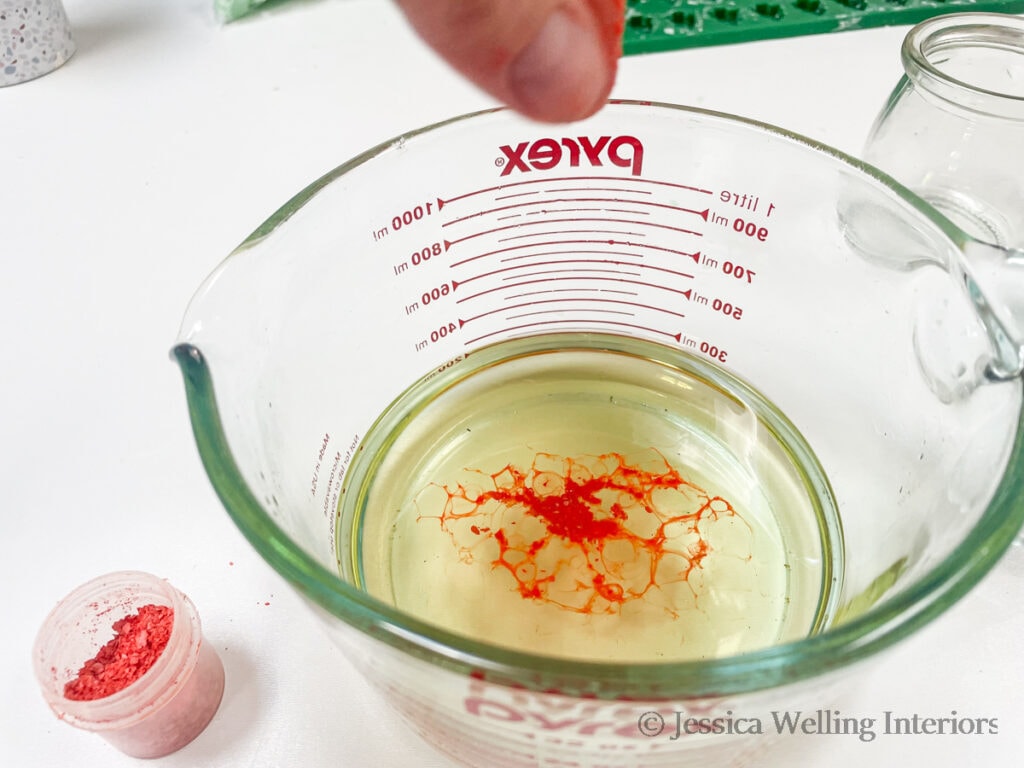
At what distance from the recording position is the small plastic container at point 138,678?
0.46 meters

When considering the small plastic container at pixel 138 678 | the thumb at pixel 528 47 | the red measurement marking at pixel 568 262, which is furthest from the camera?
the red measurement marking at pixel 568 262

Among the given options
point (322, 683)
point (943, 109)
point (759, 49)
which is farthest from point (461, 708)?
point (759, 49)

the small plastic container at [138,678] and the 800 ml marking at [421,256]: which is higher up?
the 800 ml marking at [421,256]

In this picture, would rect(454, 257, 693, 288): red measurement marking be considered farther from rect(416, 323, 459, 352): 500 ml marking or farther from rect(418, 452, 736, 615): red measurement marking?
rect(418, 452, 736, 615): red measurement marking

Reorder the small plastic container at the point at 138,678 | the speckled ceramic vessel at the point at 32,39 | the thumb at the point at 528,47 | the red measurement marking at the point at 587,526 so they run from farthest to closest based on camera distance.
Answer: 1. the speckled ceramic vessel at the point at 32,39
2. the red measurement marking at the point at 587,526
3. the small plastic container at the point at 138,678
4. the thumb at the point at 528,47

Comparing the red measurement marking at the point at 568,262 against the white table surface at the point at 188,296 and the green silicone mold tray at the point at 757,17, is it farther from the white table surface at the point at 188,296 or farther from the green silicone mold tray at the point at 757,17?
the green silicone mold tray at the point at 757,17

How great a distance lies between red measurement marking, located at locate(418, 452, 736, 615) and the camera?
565 mm

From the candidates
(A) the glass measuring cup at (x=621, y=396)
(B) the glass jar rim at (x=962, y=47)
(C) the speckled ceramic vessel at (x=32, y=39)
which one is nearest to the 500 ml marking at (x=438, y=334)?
(A) the glass measuring cup at (x=621, y=396)

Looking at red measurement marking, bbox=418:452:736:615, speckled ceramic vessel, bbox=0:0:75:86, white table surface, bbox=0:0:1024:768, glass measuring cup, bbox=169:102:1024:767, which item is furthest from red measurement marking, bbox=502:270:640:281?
speckled ceramic vessel, bbox=0:0:75:86

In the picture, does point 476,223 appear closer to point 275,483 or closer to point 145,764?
point 275,483

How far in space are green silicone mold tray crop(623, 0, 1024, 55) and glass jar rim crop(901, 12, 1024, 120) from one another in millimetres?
198

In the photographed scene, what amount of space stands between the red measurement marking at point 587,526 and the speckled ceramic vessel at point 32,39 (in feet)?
2.42

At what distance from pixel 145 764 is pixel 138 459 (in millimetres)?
236

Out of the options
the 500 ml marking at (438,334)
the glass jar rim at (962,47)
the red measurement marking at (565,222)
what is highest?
the glass jar rim at (962,47)
